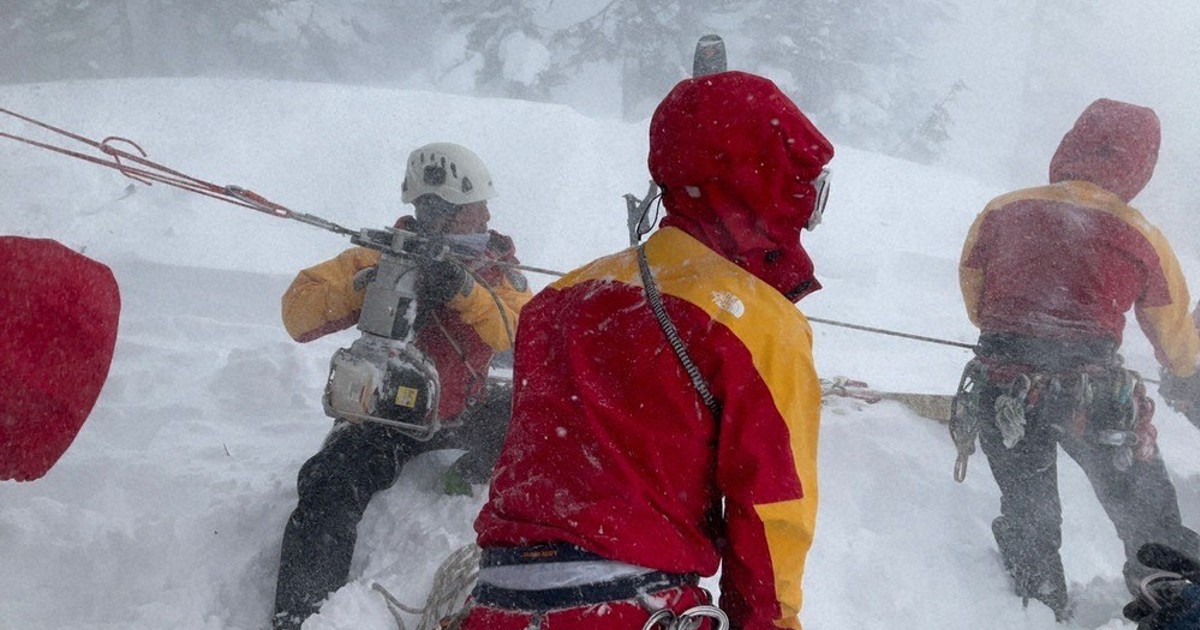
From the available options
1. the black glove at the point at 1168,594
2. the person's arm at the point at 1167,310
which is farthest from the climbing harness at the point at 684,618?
the person's arm at the point at 1167,310

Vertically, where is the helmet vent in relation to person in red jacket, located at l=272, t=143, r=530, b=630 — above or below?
above

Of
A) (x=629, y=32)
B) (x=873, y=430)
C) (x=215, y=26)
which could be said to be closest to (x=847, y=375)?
(x=873, y=430)

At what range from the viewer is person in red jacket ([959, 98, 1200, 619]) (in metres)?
3.30

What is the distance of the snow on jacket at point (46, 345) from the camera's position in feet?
4.33

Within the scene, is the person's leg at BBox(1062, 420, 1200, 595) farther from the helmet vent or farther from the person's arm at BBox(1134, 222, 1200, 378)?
the helmet vent

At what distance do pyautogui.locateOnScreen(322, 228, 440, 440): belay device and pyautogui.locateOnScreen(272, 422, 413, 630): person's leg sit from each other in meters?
0.20

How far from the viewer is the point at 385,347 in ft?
10.1

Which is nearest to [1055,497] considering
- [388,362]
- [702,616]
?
[702,616]

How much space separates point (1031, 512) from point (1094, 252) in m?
1.18

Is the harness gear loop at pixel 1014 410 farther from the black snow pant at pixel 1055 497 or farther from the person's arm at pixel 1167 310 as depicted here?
the person's arm at pixel 1167 310

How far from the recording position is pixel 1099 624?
352 cm

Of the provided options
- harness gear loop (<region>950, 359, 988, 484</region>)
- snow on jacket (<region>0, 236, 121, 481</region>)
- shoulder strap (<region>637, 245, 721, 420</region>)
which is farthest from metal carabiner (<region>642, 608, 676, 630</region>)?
harness gear loop (<region>950, 359, 988, 484</region>)

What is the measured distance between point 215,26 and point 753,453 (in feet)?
100

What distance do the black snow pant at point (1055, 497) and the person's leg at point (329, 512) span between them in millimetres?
2770
